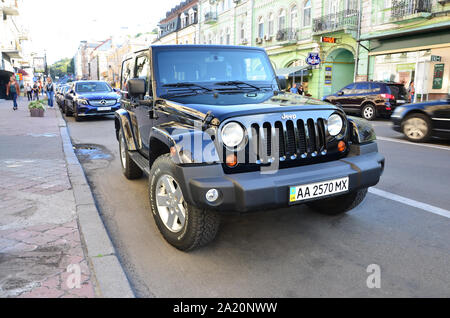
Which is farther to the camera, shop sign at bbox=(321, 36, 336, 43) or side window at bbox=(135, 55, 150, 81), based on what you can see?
shop sign at bbox=(321, 36, 336, 43)

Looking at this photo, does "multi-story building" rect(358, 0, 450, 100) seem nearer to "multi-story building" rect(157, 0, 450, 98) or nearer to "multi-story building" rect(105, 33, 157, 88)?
"multi-story building" rect(157, 0, 450, 98)

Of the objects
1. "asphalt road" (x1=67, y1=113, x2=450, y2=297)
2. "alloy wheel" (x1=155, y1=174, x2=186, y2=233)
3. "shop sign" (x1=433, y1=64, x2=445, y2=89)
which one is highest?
"shop sign" (x1=433, y1=64, x2=445, y2=89)

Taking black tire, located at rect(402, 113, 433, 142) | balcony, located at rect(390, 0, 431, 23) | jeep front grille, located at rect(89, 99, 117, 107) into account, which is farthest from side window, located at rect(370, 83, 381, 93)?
jeep front grille, located at rect(89, 99, 117, 107)

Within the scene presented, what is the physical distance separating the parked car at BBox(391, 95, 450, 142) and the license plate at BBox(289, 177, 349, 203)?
22.4 feet

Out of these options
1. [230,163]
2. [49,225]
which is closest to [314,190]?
[230,163]

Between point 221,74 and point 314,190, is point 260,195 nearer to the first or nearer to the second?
point 314,190

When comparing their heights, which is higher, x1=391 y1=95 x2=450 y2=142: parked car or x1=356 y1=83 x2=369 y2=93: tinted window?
x1=356 y1=83 x2=369 y2=93: tinted window

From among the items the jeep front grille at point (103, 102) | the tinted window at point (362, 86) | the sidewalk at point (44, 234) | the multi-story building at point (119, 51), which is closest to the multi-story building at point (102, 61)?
the multi-story building at point (119, 51)

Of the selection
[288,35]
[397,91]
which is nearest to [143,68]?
[397,91]

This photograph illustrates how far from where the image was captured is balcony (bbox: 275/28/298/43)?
28.0 meters

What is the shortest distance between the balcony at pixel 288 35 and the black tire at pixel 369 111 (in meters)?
13.5

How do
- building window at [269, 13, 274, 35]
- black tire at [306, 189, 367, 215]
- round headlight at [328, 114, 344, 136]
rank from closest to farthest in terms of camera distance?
round headlight at [328, 114, 344, 136] → black tire at [306, 189, 367, 215] → building window at [269, 13, 274, 35]

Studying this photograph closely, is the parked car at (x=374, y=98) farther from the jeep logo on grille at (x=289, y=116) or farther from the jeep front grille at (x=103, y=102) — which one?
the jeep logo on grille at (x=289, y=116)

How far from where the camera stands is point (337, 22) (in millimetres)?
23609
